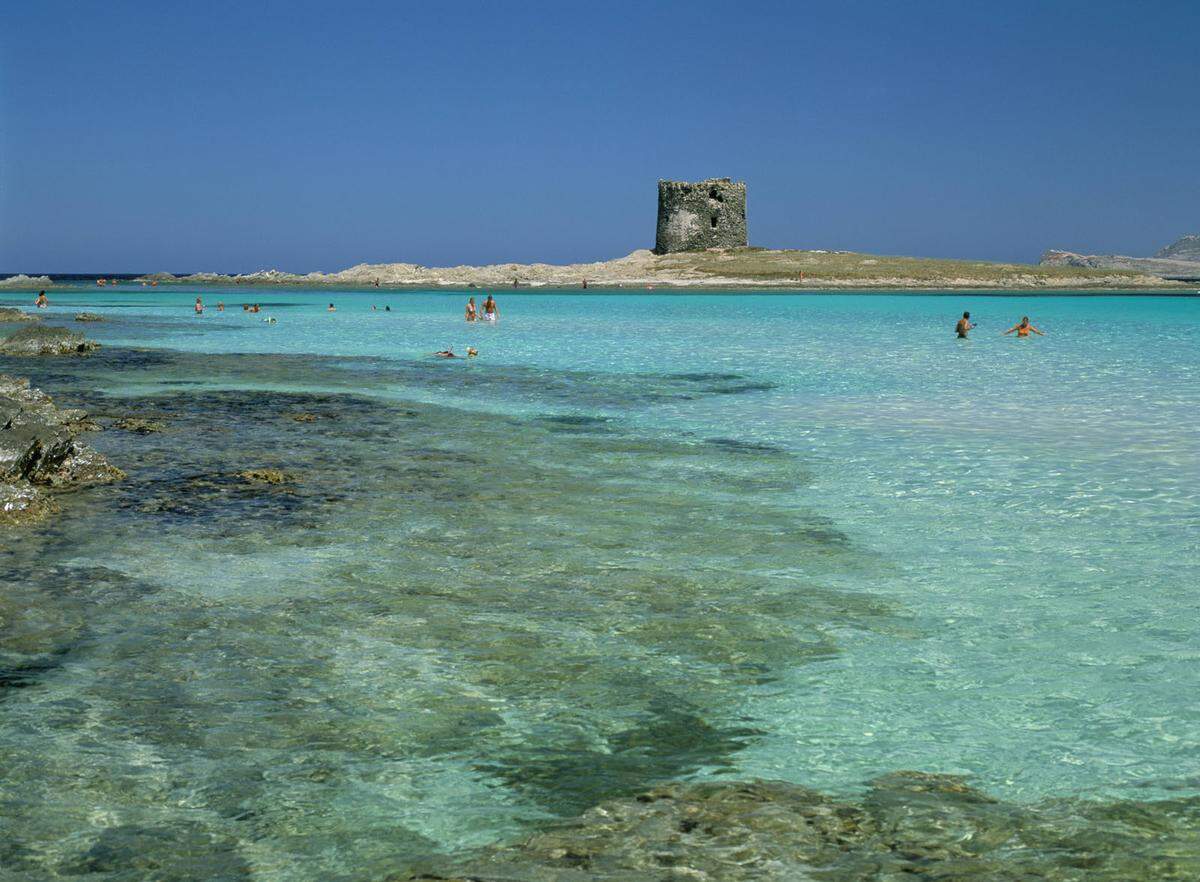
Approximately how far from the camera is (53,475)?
38.5 feet

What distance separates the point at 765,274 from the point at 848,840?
96364 mm

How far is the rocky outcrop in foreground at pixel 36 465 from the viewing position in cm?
1027

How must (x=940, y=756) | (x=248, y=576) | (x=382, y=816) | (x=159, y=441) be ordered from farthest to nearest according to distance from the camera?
(x=159, y=441) < (x=248, y=576) < (x=940, y=756) < (x=382, y=816)

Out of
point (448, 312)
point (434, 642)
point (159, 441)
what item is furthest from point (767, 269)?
point (434, 642)

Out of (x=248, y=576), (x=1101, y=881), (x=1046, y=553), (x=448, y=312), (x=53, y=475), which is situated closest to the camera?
(x=1101, y=881)

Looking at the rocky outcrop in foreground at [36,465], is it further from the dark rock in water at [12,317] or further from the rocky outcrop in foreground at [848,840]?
the dark rock in water at [12,317]

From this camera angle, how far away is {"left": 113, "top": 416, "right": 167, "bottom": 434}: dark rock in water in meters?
16.0

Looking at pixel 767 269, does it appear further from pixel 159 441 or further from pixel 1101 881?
pixel 1101 881

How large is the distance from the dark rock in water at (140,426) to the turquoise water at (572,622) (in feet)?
1.24

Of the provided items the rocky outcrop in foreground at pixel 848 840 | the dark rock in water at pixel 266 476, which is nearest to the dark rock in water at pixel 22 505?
the dark rock in water at pixel 266 476

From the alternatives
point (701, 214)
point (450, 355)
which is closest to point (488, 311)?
point (450, 355)

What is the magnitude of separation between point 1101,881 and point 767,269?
324ft

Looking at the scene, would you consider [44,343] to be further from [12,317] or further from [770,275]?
[770,275]

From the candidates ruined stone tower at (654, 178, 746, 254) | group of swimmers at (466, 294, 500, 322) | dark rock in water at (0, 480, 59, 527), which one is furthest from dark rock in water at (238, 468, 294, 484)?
ruined stone tower at (654, 178, 746, 254)
